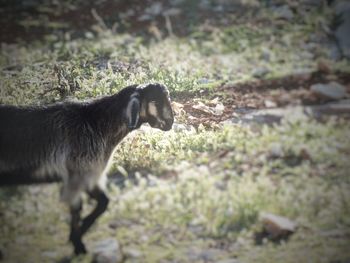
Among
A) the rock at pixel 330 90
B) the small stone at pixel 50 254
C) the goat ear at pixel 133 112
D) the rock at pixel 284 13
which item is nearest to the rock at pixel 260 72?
the rock at pixel 330 90

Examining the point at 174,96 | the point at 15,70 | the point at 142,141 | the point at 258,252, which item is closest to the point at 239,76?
the point at 174,96

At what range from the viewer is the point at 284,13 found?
15.5 feet

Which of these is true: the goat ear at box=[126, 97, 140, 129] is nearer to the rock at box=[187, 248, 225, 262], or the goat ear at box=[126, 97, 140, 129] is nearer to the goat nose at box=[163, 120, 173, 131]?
the goat nose at box=[163, 120, 173, 131]

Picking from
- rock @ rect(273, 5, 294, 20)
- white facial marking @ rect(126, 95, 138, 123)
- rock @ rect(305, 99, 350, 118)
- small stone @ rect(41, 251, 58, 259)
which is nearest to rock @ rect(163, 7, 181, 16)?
rock @ rect(273, 5, 294, 20)

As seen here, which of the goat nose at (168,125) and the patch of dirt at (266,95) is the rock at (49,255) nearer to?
the goat nose at (168,125)

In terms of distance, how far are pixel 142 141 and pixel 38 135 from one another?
762 mm

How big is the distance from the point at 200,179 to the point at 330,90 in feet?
4.08

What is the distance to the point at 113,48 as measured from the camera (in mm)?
4777

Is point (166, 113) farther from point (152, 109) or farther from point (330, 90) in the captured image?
point (330, 90)

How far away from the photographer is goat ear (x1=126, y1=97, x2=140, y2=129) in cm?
403

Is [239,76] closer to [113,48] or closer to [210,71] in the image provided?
[210,71]

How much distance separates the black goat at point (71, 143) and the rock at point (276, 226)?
39.1 inches

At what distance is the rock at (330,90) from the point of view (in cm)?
434

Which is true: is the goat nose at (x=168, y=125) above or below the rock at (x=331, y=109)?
above
